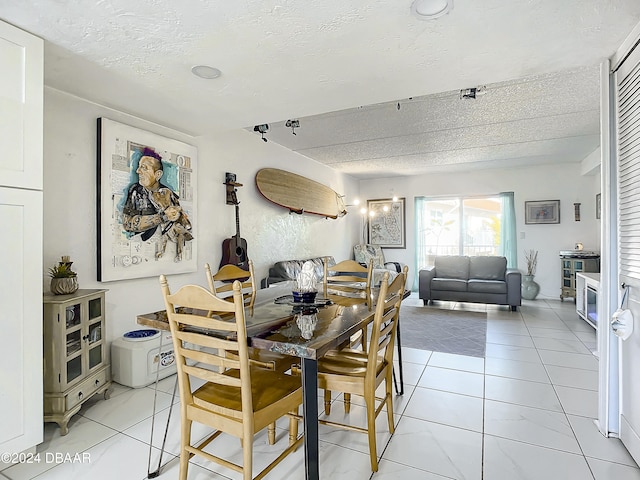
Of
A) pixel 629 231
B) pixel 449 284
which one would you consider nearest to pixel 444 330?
pixel 449 284

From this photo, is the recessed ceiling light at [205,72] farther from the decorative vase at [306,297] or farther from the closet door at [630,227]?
the closet door at [630,227]

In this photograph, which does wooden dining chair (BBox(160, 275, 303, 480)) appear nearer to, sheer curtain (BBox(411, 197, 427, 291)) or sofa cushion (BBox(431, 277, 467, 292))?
sofa cushion (BBox(431, 277, 467, 292))

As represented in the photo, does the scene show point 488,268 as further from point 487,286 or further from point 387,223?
point 387,223

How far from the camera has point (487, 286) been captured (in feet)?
17.6

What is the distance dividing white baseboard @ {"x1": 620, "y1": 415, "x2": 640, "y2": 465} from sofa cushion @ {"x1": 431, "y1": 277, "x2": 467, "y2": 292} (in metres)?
3.64

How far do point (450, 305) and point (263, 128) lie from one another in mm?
4246

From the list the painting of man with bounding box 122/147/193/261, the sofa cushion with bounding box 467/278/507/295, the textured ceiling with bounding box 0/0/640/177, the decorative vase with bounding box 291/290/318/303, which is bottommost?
the sofa cushion with bounding box 467/278/507/295

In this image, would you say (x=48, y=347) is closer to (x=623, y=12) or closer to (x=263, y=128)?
(x=263, y=128)

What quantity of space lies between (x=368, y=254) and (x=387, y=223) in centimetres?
95

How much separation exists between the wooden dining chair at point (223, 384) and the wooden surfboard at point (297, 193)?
10.3 feet

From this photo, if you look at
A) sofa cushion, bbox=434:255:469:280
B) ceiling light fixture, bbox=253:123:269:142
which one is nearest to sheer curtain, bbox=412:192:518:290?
sofa cushion, bbox=434:255:469:280

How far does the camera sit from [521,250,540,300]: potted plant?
627cm

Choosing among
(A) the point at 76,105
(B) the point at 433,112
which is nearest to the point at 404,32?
(B) the point at 433,112

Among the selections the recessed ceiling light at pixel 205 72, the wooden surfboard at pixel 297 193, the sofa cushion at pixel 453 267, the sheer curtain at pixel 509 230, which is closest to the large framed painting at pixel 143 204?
the recessed ceiling light at pixel 205 72
